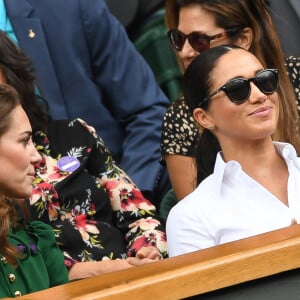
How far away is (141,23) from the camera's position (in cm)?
510

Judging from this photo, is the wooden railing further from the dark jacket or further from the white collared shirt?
the dark jacket

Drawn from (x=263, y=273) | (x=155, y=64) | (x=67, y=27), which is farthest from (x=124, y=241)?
(x=263, y=273)

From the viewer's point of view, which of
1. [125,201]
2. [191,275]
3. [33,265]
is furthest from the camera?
[125,201]

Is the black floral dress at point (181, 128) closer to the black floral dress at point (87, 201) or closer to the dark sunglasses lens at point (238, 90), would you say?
the black floral dress at point (87, 201)

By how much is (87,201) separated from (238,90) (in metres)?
0.87

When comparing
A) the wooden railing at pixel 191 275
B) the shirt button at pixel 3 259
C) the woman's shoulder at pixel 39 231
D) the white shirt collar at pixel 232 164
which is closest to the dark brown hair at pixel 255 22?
the white shirt collar at pixel 232 164

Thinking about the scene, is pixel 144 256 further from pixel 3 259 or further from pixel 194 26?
pixel 194 26

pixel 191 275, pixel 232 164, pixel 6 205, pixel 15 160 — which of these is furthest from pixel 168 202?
pixel 191 275

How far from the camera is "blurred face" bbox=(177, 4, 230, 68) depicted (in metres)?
4.05

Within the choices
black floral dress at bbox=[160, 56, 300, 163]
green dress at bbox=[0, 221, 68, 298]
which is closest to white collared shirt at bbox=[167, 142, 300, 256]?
green dress at bbox=[0, 221, 68, 298]

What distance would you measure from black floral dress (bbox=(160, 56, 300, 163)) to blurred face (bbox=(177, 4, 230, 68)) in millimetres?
245

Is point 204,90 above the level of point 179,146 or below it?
above

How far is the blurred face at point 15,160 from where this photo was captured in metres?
3.13

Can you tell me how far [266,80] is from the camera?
323cm
